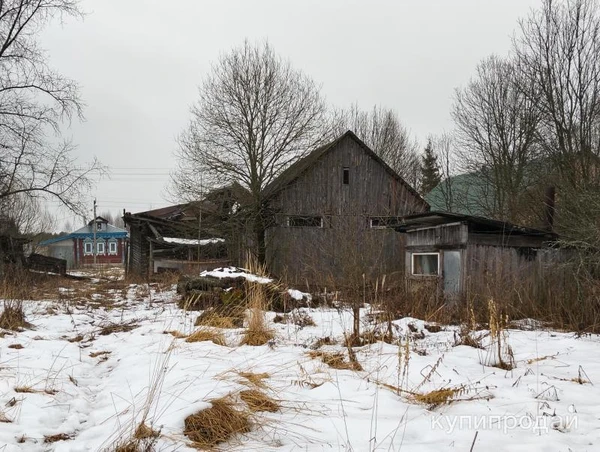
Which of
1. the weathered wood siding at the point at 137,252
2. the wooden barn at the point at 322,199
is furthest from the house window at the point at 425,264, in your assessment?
the weathered wood siding at the point at 137,252

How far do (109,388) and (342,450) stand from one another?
7.56ft

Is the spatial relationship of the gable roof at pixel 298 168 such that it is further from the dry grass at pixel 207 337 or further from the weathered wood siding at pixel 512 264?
the dry grass at pixel 207 337

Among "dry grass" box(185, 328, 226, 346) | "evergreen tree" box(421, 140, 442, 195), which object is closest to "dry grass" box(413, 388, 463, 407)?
"dry grass" box(185, 328, 226, 346)

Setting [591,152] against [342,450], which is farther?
[591,152]

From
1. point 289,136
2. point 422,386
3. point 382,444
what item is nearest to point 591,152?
point 289,136

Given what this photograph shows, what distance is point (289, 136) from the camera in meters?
17.8

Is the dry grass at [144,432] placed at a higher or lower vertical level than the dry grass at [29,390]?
higher

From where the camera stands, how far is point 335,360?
4207 mm

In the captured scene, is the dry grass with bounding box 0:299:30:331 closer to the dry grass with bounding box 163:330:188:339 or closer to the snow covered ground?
the snow covered ground

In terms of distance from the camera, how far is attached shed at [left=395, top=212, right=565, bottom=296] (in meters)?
9.23

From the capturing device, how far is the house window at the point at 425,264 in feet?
Result: 34.7

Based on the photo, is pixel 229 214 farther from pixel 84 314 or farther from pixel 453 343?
pixel 453 343

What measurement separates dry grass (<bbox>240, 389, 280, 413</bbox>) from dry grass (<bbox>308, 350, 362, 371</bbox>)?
109cm

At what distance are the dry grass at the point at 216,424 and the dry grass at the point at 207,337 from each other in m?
2.37
